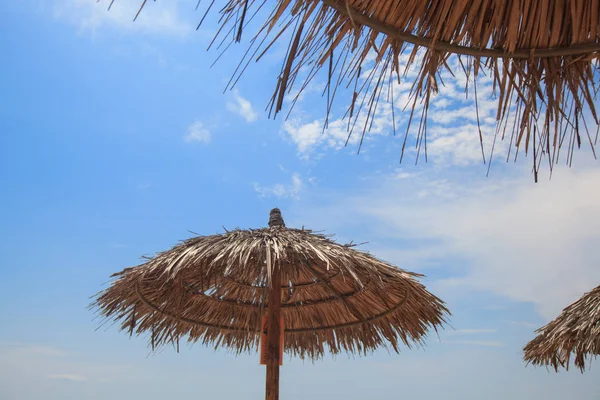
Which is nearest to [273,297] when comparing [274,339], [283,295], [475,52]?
[274,339]

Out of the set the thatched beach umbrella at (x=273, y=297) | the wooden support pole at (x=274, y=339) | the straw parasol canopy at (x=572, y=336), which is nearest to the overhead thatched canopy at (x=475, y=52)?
the thatched beach umbrella at (x=273, y=297)

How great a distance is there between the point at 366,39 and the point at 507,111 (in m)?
0.49

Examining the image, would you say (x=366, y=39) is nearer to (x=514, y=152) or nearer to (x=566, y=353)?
(x=514, y=152)

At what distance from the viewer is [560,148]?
1.55 m

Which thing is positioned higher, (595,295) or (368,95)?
(595,295)

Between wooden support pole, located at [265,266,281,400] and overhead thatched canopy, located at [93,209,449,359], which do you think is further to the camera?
wooden support pole, located at [265,266,281,400]

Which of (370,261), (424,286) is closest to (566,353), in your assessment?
(424,286)

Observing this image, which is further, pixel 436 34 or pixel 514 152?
pixel 514 152

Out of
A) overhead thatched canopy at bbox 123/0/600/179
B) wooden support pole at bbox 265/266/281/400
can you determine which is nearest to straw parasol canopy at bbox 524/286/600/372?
wooden support pole at bbox 265/266/281/400

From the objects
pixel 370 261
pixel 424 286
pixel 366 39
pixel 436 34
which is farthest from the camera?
pixel 424 286

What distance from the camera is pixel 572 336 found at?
4.86 meters

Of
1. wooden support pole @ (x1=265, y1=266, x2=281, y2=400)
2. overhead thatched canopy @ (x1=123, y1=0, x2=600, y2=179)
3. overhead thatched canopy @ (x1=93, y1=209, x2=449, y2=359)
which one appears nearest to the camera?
overhead thatched canopy @ (x1=123, y1=0, x2=600, y2=179)

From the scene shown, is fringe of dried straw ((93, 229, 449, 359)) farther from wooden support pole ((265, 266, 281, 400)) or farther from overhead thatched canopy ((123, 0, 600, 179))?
overhead thatched canopy ((123, 0, 600, 179))

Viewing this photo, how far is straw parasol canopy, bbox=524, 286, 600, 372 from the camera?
4.58 m
